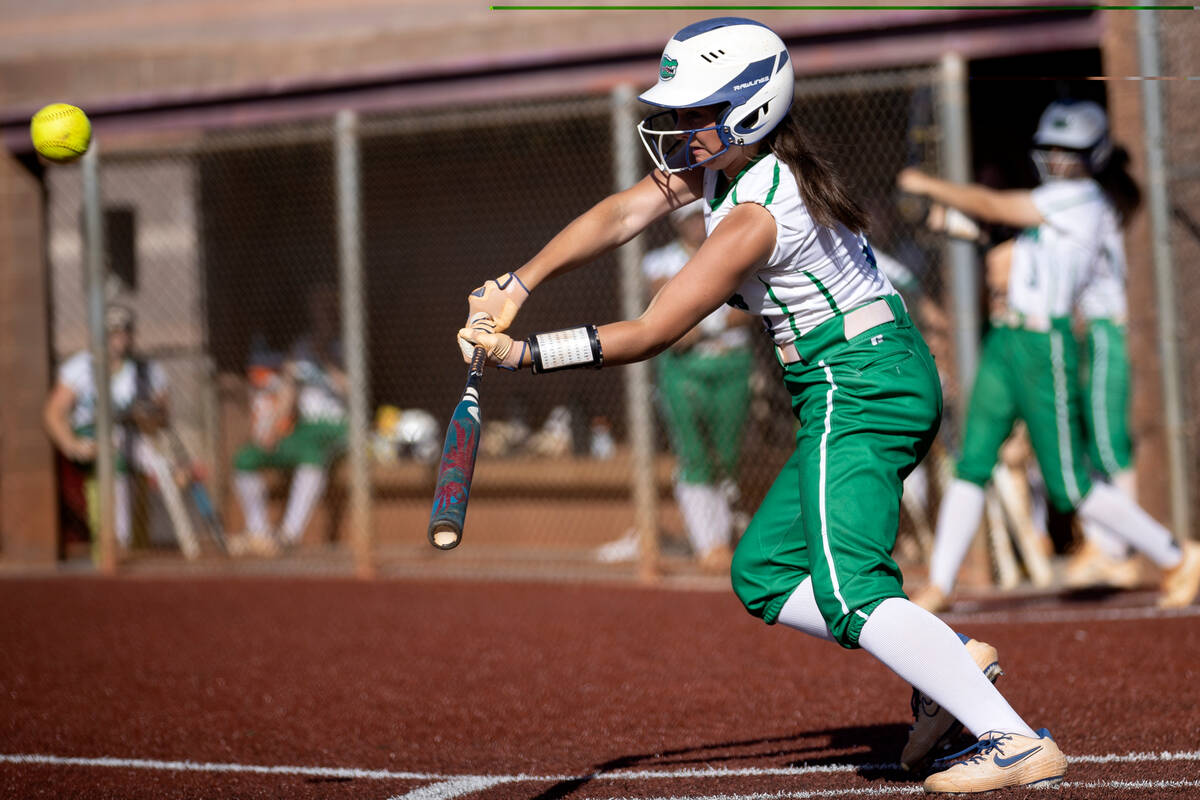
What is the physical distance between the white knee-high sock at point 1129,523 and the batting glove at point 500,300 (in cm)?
380

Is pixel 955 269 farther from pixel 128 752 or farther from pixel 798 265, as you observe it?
pixel 128 752

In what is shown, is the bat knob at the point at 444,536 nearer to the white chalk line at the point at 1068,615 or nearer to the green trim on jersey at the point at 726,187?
the green trim on jersey at the point at 726,187

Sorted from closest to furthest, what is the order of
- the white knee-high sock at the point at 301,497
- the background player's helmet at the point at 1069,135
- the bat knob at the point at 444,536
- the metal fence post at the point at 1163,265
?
1. the bat knob at the point at 444,536
2. the background player's helmet at the point at 1069,135
3. the metal fence post at the point at 1163,265
4. the white knee-high sock at the point at 301,497

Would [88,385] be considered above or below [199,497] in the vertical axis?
above

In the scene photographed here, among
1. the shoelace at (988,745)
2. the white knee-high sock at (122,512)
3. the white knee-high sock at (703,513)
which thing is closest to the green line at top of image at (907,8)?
the shoelace at (988,745)

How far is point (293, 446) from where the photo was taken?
10688 millimetres

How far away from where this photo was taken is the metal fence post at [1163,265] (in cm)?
756

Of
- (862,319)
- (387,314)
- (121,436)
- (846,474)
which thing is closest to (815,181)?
(862,319)

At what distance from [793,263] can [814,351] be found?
273 mm

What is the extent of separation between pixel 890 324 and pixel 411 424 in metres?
7.60

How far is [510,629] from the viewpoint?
7234 mm

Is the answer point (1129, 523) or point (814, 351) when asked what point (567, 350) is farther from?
point (1129, 523)

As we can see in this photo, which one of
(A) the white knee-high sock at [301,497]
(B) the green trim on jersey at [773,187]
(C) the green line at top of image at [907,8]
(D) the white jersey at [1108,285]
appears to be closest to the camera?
(B) the green trim on jersey at [773,187]

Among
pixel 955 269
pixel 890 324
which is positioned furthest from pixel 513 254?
pixel 890 324
